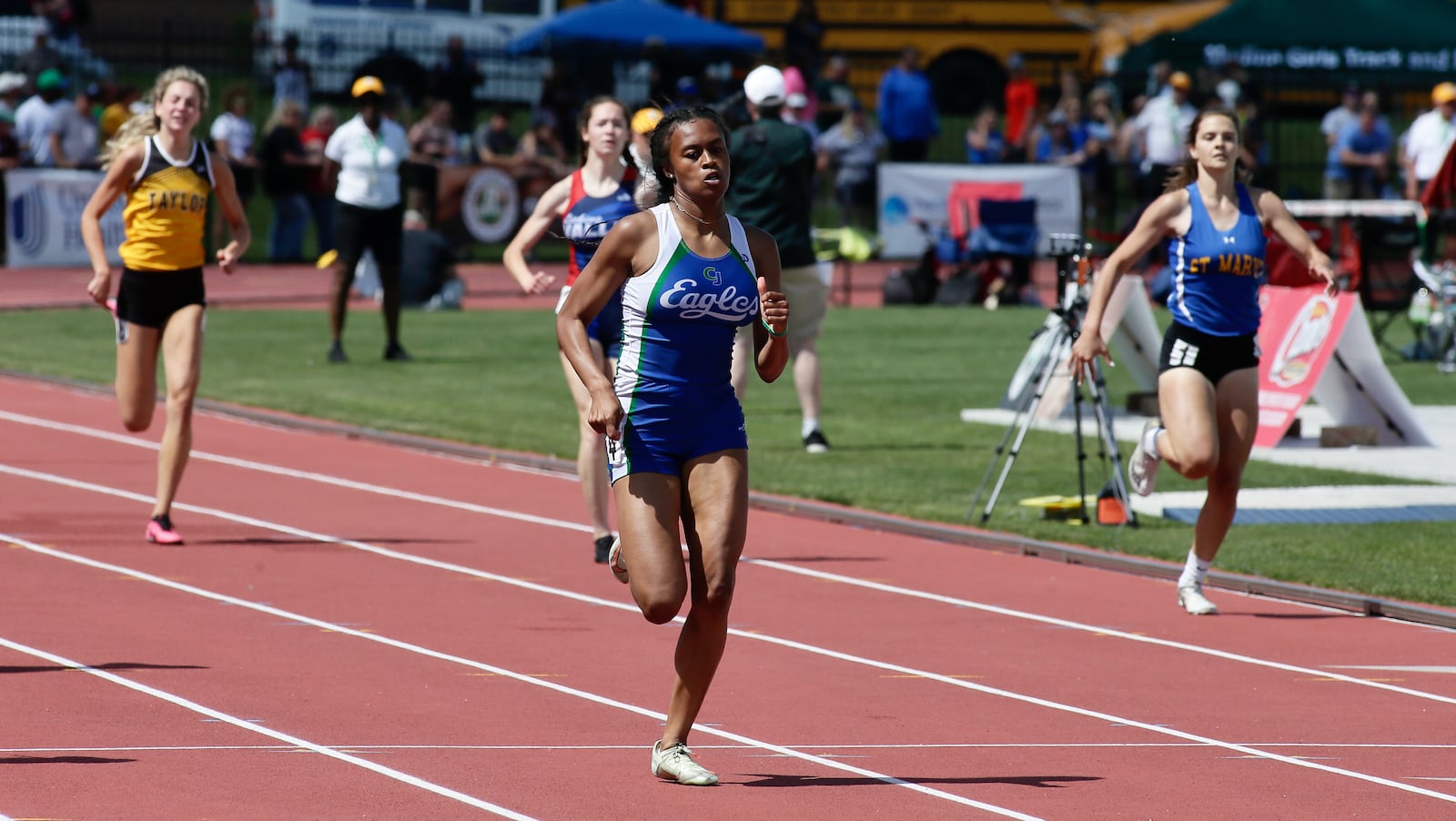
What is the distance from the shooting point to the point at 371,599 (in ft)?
31.0

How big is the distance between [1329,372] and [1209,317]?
18.6 ft

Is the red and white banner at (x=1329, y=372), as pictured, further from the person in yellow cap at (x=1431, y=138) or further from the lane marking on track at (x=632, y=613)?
the person in yellow cap at (x=1431, y=138)

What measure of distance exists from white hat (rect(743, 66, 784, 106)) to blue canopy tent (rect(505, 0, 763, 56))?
64.1ft

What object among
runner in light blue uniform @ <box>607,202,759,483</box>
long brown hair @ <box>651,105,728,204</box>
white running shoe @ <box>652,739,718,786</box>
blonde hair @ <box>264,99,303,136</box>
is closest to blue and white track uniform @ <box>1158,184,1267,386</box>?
long brown hair @ <box>651,105,728,204</box>

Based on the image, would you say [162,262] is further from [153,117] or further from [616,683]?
[616,683]

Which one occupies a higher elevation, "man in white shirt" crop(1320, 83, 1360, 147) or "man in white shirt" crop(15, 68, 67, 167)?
"man in white shirt" crop(1320, 83, 1360, 147)

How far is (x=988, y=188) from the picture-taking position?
27.7 m

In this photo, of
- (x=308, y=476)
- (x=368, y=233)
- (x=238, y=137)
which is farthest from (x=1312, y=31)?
(x=308, y=476)

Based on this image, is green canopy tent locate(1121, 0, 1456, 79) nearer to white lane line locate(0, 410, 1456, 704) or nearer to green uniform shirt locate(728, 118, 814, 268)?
green uniform shirt locate(728, 118, 814, 268)

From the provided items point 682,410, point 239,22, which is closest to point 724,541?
point 682,410

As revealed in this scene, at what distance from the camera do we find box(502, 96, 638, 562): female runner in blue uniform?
10.1 meters

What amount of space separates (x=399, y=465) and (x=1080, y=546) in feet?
14.8

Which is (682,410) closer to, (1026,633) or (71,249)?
(1026,633)

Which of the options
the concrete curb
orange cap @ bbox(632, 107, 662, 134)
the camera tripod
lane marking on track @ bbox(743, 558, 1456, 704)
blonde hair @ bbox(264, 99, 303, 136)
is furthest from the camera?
blonde hair @ bbox(264, 99, 303, 136)
